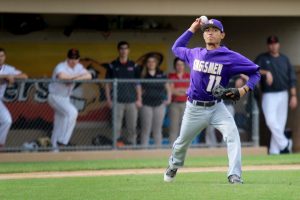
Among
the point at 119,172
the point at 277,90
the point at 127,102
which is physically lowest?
the point at 119,172

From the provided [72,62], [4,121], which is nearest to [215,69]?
[72,62]

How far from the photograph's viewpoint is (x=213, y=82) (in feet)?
33.2

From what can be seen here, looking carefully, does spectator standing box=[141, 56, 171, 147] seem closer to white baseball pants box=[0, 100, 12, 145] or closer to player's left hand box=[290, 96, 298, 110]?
white baseball pants box=[0, 100, 12, 145]

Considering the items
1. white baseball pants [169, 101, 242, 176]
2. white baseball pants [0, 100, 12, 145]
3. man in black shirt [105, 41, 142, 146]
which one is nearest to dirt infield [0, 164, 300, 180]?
white baseball pants [169, 101, 242, 176]

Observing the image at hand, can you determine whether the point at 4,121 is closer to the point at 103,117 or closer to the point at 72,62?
the point at 72,62

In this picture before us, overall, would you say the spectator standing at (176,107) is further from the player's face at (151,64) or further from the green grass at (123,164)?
the green grass at (123,164)

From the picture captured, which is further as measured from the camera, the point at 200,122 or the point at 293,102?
the point at 293,102

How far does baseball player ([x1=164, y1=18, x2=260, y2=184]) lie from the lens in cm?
998

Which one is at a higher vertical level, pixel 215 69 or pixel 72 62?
pixel 215 69

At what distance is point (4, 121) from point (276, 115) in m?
5.61

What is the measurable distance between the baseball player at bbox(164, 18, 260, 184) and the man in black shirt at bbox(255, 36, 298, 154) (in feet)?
21.6

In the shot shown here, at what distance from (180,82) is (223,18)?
11.7 ft

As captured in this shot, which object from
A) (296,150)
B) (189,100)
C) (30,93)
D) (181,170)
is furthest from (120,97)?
(189,100)

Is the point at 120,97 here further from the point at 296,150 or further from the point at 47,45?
the point at 296,150
